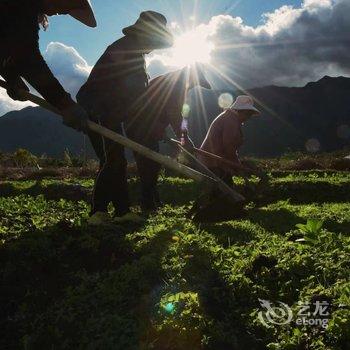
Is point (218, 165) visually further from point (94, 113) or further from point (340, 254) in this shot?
point (340, 254)

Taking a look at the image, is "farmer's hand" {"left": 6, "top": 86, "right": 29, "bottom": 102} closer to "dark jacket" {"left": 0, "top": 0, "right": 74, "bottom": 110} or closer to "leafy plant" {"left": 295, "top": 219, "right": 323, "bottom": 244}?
"dark jacket" {"left": 0, "top": 0, "right": 74, "bottom": 110}

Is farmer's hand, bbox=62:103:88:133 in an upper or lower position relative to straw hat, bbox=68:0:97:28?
lower

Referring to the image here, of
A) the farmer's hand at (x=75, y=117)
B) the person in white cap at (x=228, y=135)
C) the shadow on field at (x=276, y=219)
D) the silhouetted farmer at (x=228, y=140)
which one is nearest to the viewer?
the farmer's hand at (x=75, y=117)

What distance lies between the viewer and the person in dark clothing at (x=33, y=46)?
5.39 meters

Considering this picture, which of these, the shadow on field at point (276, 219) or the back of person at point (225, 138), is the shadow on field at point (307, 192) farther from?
the shadow on field at point (276, 219)

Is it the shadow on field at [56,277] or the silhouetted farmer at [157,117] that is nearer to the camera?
the shadow on field at [56,277]

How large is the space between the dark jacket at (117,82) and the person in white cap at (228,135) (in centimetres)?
221

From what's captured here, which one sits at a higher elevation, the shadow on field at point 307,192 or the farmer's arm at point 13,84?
the shadow on field at point 307,192

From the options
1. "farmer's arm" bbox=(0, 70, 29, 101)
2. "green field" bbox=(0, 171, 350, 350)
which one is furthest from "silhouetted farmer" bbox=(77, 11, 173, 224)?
"farmer's arm" bbox=(0, 70, 29, 101)

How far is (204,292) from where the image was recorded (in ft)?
13.6

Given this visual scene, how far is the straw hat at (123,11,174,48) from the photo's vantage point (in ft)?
25.7

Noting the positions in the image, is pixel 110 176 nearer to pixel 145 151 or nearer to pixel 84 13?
pixel 145 151

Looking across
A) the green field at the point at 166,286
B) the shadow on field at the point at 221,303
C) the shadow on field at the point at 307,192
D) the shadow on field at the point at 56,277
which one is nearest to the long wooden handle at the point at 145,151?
the green field at the point at 166,286

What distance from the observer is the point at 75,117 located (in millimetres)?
5969
